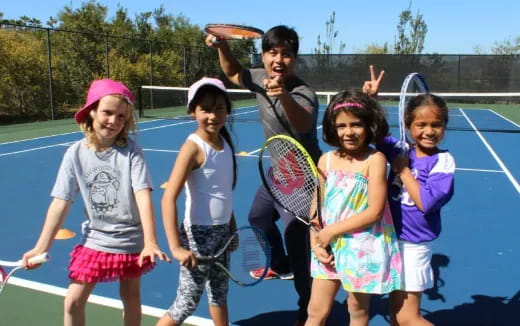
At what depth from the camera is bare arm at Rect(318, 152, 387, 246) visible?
6.97ft

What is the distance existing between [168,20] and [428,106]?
29.9 meters

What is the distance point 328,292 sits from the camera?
2348 millimetres

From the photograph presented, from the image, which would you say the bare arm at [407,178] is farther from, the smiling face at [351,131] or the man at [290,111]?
the man at [290,111]

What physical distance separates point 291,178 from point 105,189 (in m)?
0.89

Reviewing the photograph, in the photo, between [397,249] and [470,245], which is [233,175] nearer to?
[397,249]

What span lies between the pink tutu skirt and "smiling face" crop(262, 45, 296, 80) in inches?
48.0

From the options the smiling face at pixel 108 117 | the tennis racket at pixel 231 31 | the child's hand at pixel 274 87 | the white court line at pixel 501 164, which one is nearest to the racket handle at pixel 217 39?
the tennis racket at pixel 231 31

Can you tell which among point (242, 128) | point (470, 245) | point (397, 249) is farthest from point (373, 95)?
point (242, 128)

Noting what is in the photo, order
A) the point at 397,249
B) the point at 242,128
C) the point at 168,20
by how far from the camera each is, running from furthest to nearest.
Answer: the point at 168,20 → the point at 242,128 → the point at 397,249

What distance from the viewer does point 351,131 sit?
221cm

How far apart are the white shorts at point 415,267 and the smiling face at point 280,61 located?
112 cm

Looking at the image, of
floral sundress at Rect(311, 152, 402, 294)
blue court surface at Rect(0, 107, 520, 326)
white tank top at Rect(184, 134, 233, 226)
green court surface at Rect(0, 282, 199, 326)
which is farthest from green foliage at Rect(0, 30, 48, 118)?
floral sundress at Rect(311, 152, 402, 294)

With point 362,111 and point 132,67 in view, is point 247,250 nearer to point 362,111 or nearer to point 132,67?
point 362,111

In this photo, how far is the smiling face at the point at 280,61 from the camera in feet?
8.91
